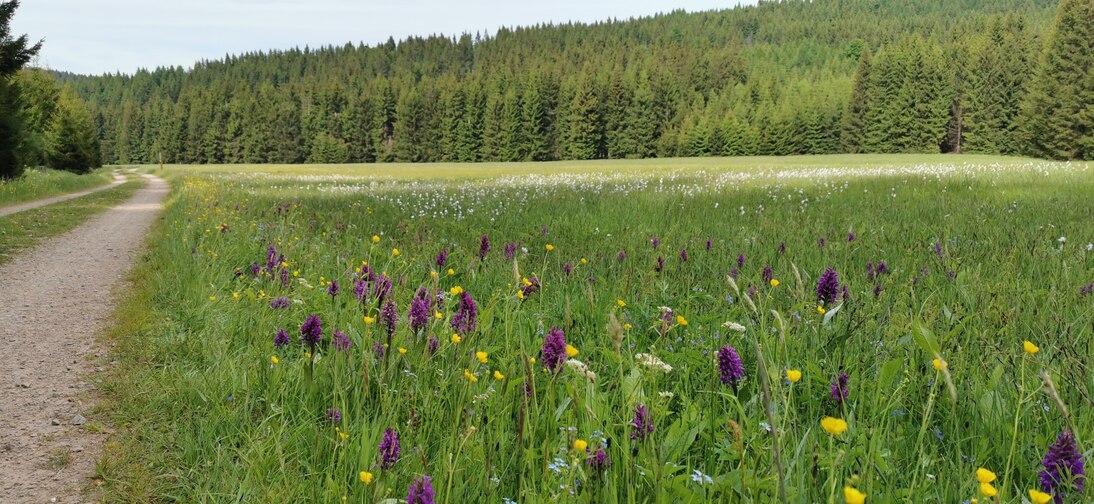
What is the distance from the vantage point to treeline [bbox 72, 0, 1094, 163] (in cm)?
6394

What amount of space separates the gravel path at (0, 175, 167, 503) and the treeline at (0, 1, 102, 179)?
18.4m

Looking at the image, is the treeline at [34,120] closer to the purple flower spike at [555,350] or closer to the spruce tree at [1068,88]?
the purple flower spike at [555,350]

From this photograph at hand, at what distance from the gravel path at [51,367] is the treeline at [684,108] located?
6147 centimetres

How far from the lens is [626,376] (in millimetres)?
2881

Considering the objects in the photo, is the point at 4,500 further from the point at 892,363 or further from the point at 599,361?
the point at 892,363

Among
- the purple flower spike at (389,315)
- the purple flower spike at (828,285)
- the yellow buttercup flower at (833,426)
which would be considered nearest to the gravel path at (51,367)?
the purple flower spike at (389,315)

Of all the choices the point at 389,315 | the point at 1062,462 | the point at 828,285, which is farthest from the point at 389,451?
the point at 828,285

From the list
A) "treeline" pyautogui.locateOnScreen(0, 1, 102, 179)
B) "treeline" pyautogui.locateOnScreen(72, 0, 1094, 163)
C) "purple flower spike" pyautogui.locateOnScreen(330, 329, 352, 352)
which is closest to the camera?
"purple flower spike" pyautogui.locateOnScreen(330, 329, 352, 352)

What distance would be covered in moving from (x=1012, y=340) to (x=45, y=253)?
11815mm

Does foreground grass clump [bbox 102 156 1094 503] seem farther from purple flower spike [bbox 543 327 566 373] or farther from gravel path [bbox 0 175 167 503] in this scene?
gravel path [bbox 0 175 167 503]

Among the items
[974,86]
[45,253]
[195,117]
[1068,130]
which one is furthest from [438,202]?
[195,117]

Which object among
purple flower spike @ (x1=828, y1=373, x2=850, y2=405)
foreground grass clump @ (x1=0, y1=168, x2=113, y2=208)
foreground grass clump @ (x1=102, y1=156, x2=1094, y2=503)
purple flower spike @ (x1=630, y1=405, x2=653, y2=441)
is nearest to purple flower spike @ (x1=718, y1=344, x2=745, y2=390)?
foreground grass clump @ (x1=102, y1=156, x2=1094, y2=503)

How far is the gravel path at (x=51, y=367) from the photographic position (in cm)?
275

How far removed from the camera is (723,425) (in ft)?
8.08
